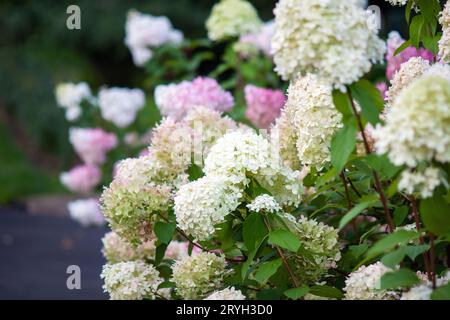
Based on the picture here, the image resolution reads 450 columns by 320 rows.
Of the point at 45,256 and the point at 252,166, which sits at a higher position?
the point at 45,256

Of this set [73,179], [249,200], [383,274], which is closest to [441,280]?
[383,274]

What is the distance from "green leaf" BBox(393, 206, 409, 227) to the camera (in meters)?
1.96

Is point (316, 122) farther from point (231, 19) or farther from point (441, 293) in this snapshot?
point (231, 19)

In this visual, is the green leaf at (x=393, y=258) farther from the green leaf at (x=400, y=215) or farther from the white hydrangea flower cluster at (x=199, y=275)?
the white hydrangea flower cluster at (x=199, y=275)

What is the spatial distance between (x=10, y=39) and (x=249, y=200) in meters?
9.12

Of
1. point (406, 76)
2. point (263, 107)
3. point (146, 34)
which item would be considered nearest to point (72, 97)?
point (146, 34)

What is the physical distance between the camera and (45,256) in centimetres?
632

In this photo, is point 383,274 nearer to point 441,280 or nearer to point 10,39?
point 441,280

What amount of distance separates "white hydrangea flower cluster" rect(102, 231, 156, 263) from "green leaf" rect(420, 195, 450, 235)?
1.21 metres

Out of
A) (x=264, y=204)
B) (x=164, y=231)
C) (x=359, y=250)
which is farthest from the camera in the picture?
(x=164, y=231)

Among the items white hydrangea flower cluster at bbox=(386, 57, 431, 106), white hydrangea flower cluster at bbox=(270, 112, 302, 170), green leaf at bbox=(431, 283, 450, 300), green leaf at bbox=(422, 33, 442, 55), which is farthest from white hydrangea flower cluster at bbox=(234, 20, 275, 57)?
green leaf at bbox=(431, 283, 450, 300)

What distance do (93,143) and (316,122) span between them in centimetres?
372

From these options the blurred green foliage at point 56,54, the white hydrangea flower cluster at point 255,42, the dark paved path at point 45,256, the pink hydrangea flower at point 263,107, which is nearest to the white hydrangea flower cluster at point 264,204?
the pink hydrangea flower at point 263,107

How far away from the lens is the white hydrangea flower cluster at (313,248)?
1.93 metres
